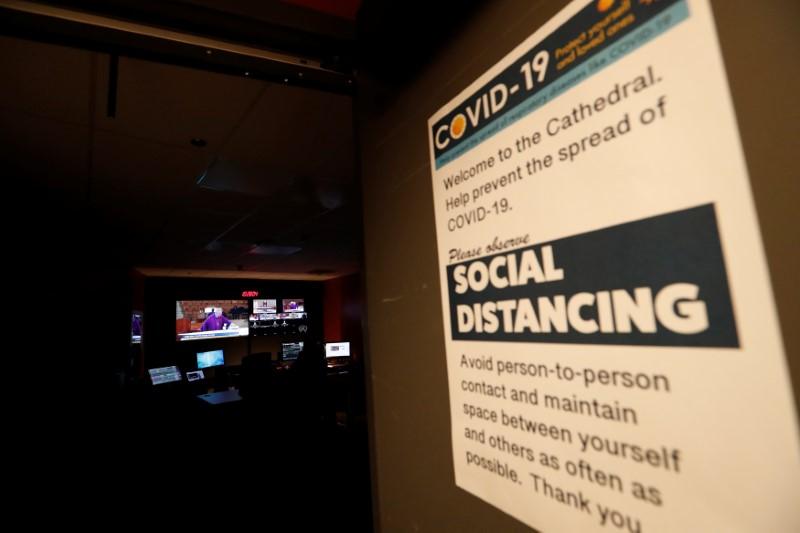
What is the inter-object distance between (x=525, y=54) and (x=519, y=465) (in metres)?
0.65

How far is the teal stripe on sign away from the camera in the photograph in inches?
16.3

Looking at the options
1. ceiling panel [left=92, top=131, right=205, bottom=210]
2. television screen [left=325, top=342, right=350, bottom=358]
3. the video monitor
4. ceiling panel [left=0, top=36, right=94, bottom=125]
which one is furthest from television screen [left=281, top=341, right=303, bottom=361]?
ceiling panel [left=0, top=36, right=94, bottom=125]

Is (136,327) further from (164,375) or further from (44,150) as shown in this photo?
(44,150)

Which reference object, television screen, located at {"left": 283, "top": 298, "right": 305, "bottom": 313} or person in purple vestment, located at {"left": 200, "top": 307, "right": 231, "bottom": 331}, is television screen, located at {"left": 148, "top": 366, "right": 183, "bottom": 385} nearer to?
person in purple vestment, located at {"left": 200, "top": 307, "right": 231, "bottom": 331}

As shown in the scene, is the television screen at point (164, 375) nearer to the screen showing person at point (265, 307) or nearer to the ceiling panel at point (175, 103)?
the screen showing person at point (265, 307)

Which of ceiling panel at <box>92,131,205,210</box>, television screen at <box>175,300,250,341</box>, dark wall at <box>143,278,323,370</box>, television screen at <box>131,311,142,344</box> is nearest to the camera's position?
ceiling panel at <box>92,131,205,210</box>

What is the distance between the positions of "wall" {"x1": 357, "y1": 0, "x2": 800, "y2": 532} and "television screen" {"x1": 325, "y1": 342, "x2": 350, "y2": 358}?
21.4 feet

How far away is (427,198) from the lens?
820mm

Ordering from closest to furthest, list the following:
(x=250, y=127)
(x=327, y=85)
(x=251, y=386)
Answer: (x=327, y=85), (x=250, y=127), (x=251, y=386)

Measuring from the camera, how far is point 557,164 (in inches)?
21.1

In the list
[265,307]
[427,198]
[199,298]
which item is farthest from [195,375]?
[427,198]

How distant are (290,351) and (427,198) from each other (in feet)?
26.1

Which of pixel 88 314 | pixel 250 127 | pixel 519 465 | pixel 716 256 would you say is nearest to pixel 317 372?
pixel 88 314

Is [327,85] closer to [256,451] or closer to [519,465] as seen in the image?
[519,465]
